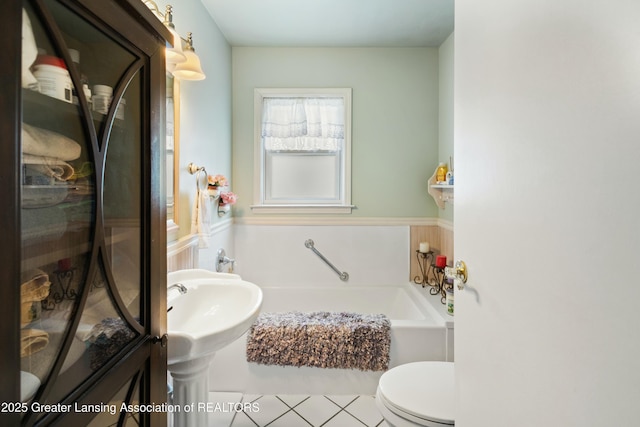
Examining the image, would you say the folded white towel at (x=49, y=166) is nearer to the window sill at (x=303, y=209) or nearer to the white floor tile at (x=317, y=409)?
the white floor tile at (x=317, y=409)

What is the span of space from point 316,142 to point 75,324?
2.52 metres

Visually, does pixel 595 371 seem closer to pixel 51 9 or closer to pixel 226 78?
pixel 51 9

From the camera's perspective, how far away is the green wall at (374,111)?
112 inches

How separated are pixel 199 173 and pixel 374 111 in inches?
64.9

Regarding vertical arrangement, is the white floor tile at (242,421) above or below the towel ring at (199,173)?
below

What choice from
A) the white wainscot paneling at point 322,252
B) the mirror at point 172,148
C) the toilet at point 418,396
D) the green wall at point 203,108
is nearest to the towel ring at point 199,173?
the green wall at point 203,108

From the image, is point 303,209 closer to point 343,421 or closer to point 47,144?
point 343,421

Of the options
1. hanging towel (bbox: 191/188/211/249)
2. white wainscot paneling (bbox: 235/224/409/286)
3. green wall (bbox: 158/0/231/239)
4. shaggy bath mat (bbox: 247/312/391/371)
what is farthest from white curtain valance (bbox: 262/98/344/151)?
shaggy bath mat (bbox: 247/312/391/371)

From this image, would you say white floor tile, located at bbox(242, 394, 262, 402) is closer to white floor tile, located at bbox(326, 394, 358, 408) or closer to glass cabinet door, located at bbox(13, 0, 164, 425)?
white floor tile, located at bbox(326, 394, 358, 408)

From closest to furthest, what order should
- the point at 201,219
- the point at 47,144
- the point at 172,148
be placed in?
the point at 47,144 < the point at 172,148 < the point at 201,219

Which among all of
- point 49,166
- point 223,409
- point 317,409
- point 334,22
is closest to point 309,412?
point 317,409

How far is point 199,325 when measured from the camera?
1.32m

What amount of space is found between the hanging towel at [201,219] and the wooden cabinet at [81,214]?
1.13 meters

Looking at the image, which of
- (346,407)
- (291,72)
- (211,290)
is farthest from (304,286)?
(291,72)
